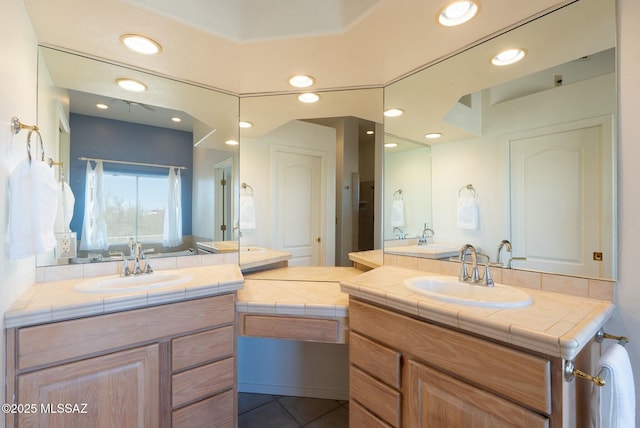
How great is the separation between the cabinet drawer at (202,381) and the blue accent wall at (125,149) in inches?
34.3

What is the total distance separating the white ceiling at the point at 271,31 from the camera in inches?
45.5

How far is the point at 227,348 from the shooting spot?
1.42m

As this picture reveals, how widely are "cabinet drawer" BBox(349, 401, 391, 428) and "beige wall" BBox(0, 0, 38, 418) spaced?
53.7 inches

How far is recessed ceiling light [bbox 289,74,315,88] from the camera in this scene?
1763 mm

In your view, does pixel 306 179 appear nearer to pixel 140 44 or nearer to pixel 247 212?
pixel 247 212

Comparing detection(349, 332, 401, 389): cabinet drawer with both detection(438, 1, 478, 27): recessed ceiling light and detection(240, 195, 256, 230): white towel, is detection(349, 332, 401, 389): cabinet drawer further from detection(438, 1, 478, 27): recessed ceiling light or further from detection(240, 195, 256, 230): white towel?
detection(438, 1, 478, 27): recessed ceiling light

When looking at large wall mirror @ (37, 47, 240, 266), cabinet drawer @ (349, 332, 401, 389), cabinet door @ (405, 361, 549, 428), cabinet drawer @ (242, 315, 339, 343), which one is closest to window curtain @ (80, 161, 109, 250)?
large wall mirror @ (37, 47, 240, 266)

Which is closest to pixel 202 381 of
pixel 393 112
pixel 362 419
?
pixel 362 419

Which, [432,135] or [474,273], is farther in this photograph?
[432,135]

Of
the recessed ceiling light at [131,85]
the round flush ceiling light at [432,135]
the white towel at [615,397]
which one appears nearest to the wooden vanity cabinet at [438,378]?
the white towel at [615,397]

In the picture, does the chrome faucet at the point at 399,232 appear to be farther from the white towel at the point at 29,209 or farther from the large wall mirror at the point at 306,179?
the white towel at the point at 29,209

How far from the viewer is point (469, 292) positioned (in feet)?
4.34

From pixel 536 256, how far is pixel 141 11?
6.72ft

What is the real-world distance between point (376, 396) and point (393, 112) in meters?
1.67
